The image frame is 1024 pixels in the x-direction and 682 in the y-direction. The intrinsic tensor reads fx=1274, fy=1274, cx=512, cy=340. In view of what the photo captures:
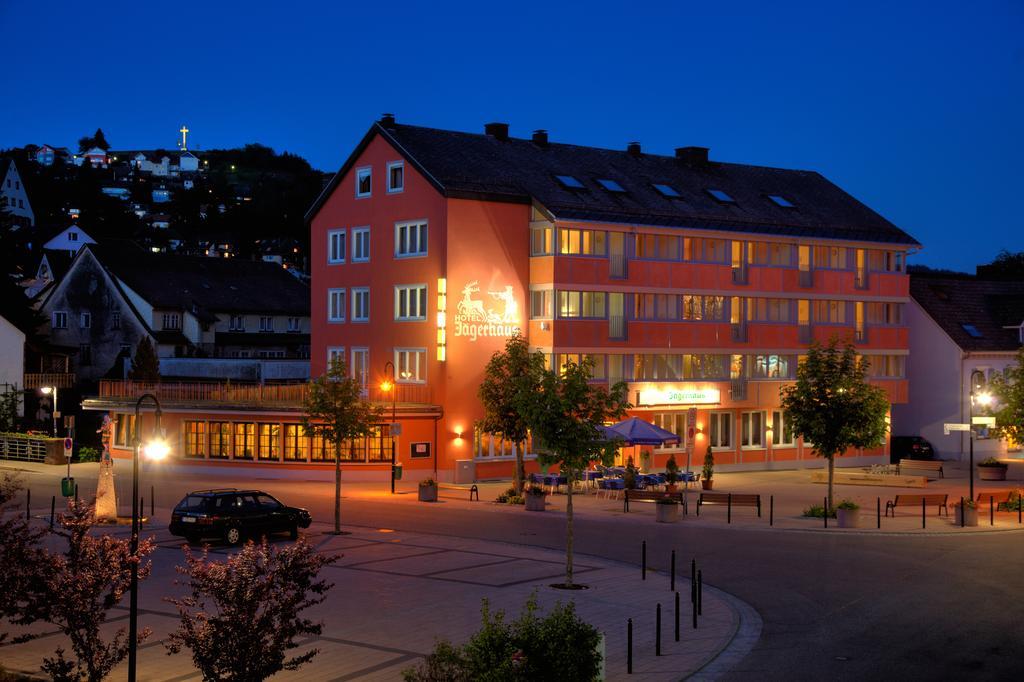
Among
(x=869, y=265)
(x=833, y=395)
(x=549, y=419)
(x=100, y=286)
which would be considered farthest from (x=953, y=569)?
(x=100, y=286)

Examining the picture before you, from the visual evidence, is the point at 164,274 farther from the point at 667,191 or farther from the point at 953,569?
the point at 953,569

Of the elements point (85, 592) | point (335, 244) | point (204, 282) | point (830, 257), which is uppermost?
point (204, 282)

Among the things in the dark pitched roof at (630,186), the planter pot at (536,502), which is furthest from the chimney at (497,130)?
the planter pot at (536,502)

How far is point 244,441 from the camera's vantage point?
54750mm

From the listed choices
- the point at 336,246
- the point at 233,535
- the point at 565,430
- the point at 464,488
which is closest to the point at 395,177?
the point at 336,246

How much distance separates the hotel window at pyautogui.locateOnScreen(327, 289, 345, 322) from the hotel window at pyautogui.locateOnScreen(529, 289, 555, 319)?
9445 mm

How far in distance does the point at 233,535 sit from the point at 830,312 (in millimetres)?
40212

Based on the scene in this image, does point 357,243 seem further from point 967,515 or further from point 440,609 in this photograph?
point 440,609

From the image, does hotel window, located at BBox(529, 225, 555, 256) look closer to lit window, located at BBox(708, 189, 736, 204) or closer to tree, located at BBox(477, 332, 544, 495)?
tree, located at BBox(477, 332, 544, 495)

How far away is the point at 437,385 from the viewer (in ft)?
178

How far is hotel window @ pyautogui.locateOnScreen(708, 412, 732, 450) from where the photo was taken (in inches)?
2432

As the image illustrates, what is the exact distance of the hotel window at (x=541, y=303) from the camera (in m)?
55.6

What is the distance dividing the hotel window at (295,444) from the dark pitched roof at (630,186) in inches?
467

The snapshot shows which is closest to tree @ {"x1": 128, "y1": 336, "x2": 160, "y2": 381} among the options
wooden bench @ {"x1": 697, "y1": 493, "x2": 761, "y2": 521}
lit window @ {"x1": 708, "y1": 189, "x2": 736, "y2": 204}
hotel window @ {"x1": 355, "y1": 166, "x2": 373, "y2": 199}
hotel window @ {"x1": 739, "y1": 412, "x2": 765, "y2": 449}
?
hotel window @ {"x1": 355, "y1": 166, "x2": 373, "y2": 199}
